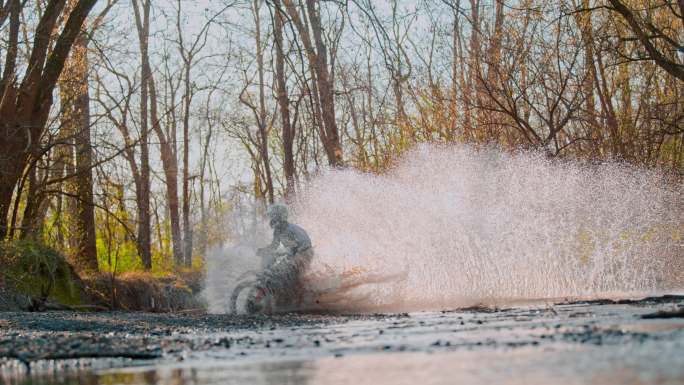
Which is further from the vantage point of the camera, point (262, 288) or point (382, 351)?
point (262, 288)

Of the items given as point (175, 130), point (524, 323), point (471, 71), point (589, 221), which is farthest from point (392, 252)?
point (175, 130)

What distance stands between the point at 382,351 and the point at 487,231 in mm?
14254

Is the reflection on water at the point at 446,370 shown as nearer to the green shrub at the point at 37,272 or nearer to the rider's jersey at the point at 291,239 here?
the rider's jersey at the point at 291,239

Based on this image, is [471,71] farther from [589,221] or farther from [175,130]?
[175,130]

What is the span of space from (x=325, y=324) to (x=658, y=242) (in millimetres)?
13521

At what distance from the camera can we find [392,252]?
2264cm

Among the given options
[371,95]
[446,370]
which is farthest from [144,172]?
[446,370]

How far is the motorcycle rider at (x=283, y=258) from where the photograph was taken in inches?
748

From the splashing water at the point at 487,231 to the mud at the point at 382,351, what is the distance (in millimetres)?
6371

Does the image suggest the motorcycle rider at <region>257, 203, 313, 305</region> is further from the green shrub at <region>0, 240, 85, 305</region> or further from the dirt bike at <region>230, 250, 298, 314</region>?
the green shrub at <region>0, 240, 85, 305</region>

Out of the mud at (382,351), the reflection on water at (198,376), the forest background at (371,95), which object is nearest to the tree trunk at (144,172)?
the forest background at (371,95)

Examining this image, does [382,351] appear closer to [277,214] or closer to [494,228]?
[277,214]

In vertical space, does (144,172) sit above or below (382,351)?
above

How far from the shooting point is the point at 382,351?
322 inches
